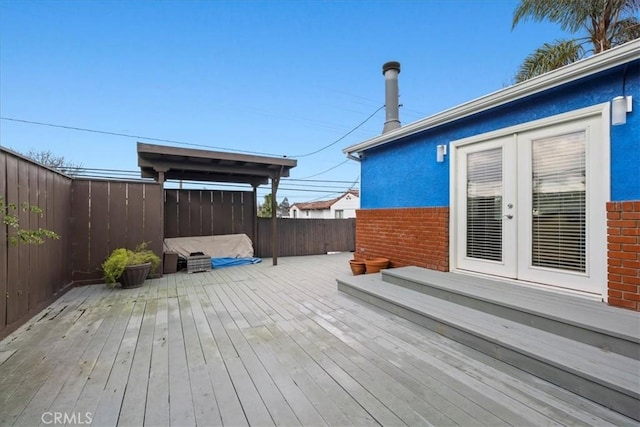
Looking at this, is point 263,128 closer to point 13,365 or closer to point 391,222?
point 391,222

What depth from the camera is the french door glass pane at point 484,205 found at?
11.6 feet

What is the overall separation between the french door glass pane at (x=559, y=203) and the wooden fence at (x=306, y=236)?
678 cm

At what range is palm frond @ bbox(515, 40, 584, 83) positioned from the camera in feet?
22.1

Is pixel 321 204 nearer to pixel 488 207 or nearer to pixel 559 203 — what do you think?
pixel 488 207

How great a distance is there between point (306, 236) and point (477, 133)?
6452 mm

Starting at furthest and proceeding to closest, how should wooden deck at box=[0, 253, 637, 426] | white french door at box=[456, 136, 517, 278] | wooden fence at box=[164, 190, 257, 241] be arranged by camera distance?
wooden fence at box=[164, 190, 257, 241] < white french door at box=[456, 136, 517, 278] < wooden deck at box=[0, 253, 637, 426]

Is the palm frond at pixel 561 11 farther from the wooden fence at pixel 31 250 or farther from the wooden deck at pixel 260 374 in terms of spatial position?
the wooden fence at pixel 31 250

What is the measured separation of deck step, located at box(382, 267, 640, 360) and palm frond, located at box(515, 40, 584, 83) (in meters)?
6.51

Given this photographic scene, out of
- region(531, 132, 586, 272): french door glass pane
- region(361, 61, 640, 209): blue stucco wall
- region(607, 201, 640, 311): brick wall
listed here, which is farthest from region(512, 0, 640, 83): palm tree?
region(607, 201, 640, 311): brick wall

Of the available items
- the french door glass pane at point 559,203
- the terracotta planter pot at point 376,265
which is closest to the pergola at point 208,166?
the terracotta planter pot at point 376,265

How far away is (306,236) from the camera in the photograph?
9398 mm

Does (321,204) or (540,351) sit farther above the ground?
(321,204)

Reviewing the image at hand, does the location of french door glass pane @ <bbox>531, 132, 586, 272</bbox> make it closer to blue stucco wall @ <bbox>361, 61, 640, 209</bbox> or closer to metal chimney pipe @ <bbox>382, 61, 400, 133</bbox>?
blue stucco wall @ <bbox>361, 61, 640, 209</bbox>

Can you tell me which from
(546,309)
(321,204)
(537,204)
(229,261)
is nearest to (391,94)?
(537,204)
